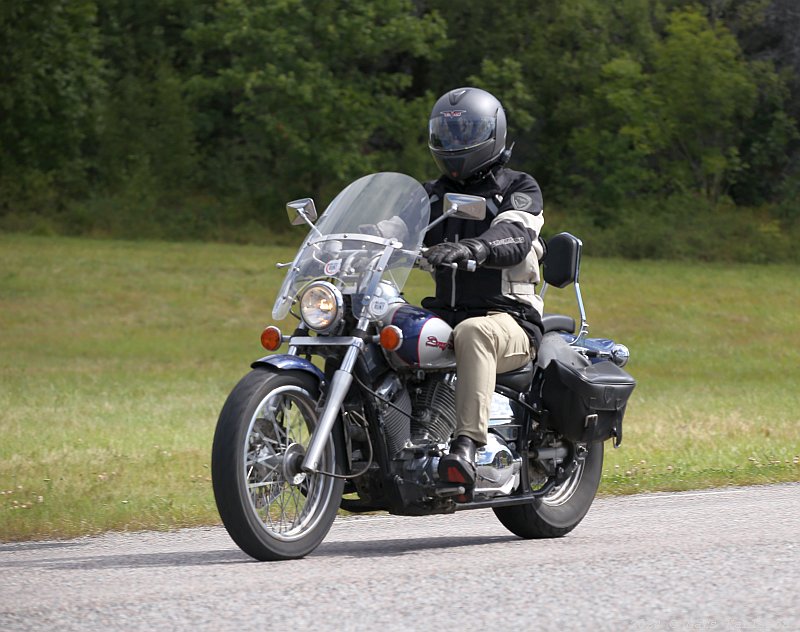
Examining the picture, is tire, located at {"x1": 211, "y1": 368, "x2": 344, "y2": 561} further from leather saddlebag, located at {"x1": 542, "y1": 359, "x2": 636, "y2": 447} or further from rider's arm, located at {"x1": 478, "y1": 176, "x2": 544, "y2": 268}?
leather saddlebag, located at {"x1": 542, "y1": 359, "x2": 636, "y2": 447}

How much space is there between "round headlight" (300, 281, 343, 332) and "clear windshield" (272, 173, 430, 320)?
0.13m

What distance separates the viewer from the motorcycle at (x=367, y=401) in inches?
266

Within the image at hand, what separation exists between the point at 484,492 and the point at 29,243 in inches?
1272

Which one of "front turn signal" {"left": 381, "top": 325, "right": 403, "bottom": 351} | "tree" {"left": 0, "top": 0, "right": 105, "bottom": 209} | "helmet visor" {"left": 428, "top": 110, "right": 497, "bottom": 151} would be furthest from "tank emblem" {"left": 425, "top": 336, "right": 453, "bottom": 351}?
"tree" {"left": 0, "top": 0, "right": 105, "bottom": 209}

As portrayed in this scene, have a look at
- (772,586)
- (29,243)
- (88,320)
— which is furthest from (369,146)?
(772,586)

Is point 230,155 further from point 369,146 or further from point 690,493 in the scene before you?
point 690,493

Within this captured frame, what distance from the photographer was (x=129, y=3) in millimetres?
51125

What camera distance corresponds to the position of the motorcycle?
266 inches

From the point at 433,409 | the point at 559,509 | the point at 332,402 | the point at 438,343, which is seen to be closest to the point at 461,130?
the point at 438,343

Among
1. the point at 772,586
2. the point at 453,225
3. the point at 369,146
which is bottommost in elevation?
the point at 369,146

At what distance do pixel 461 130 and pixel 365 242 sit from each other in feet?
2.60

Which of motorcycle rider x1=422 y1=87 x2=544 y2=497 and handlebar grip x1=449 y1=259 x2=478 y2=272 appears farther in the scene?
motorcycle rider x1=422 y1=87 x2=544 y2=497

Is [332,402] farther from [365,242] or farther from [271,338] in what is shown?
[365,242]

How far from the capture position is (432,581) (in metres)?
6.09
